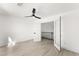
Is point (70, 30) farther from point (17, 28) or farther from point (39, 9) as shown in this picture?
point (17, 28)

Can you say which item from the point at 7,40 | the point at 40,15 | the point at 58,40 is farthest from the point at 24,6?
the point at 58,40

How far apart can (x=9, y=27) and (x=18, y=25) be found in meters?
0.15

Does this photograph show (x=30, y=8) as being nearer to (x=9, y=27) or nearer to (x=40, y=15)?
(x=40, y=15)

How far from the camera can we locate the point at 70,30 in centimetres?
156

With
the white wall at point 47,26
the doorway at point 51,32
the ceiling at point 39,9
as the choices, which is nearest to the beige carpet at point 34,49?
the doorway at point 51,32

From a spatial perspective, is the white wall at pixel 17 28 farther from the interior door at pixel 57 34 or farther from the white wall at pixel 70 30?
the white wall at pixel 70 30

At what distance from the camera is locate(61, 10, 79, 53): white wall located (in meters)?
1.43

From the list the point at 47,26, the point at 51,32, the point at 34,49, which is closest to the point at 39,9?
the point at 47,26

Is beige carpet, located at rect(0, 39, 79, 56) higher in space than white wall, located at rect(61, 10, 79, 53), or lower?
lower

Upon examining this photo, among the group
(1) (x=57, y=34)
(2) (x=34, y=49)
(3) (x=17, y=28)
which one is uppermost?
(3) (x=17, y=28)

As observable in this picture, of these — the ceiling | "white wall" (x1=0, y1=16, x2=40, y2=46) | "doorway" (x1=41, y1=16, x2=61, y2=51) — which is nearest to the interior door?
"doorway" (x1=41, y1=16, x2=61, y2=51)

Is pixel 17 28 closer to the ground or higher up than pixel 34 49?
higher up

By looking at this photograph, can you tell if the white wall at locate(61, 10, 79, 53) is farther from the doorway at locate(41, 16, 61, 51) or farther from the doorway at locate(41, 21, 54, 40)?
the doorway at locate(41, 21, 54, 40)

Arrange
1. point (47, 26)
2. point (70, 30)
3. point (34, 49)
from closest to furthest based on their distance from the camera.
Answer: point (34, 49), point (47, 26), point (70, 30)
